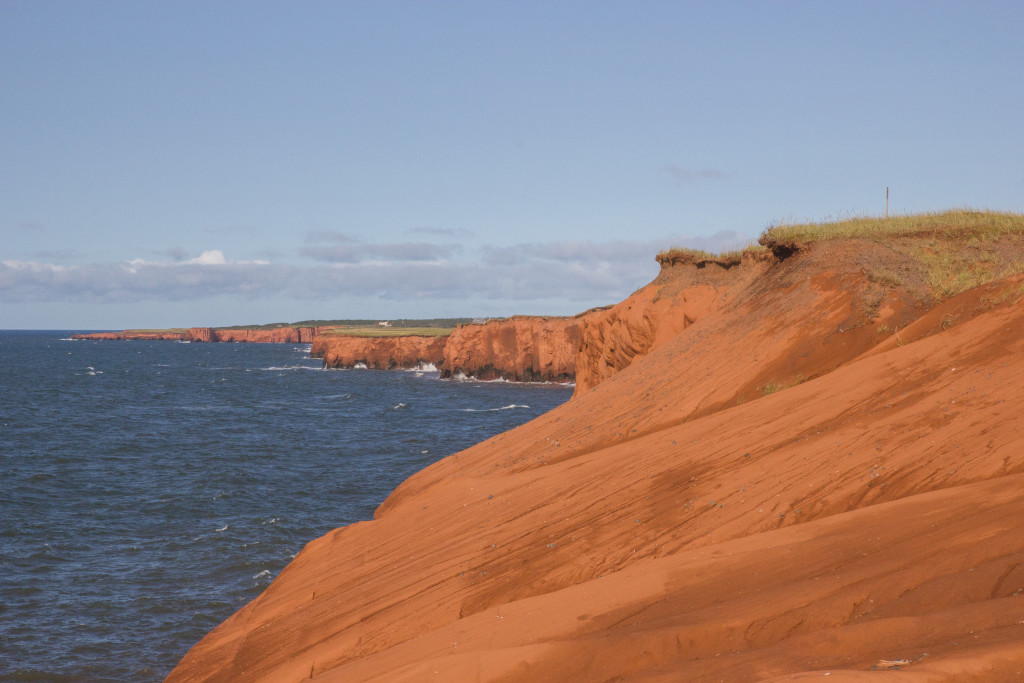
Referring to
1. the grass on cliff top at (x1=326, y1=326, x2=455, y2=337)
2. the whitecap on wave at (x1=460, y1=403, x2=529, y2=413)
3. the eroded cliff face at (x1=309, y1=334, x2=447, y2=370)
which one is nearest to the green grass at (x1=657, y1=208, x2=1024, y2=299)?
the whitecap on wave at (x1=460, y1=403, x2=529, y2=413)

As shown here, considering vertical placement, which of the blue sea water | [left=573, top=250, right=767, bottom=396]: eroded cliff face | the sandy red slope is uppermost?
[left=573, top=250, right=767, bottom=396]: eroded cliff face

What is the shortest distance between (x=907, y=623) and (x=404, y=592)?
7.10m

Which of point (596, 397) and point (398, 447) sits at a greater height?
point (596, 397)

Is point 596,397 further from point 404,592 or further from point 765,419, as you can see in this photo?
point 404,592

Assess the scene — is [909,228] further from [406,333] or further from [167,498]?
[406,333]

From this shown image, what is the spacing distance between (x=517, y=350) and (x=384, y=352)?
30.5 meters

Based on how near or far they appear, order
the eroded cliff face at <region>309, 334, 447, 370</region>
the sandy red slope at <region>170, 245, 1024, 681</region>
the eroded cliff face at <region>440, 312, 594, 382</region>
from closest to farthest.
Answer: the sandy red slope at <region>170, 245, 1024, 681</region>, the eroded cliff face at <region>440, 312, 594, 382</region>, the eroded cliff face at <region>309, 334, 447, 370</region>

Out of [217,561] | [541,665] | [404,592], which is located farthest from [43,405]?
[541,665]

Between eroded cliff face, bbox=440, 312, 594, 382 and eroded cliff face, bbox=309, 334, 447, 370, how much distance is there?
51.3 feet

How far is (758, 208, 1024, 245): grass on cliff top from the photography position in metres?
16.3

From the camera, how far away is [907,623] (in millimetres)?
5945

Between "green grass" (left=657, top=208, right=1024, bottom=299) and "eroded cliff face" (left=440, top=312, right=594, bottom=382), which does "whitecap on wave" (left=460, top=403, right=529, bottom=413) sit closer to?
"eroded cliff face" (left=440, top=312, right=594, bottom=382)

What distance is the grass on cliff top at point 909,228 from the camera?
16281mm

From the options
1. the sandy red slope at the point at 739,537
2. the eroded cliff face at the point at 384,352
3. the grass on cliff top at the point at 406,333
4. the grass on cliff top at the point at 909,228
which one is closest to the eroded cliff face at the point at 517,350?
the grass on cliff top at the point at 406,333
